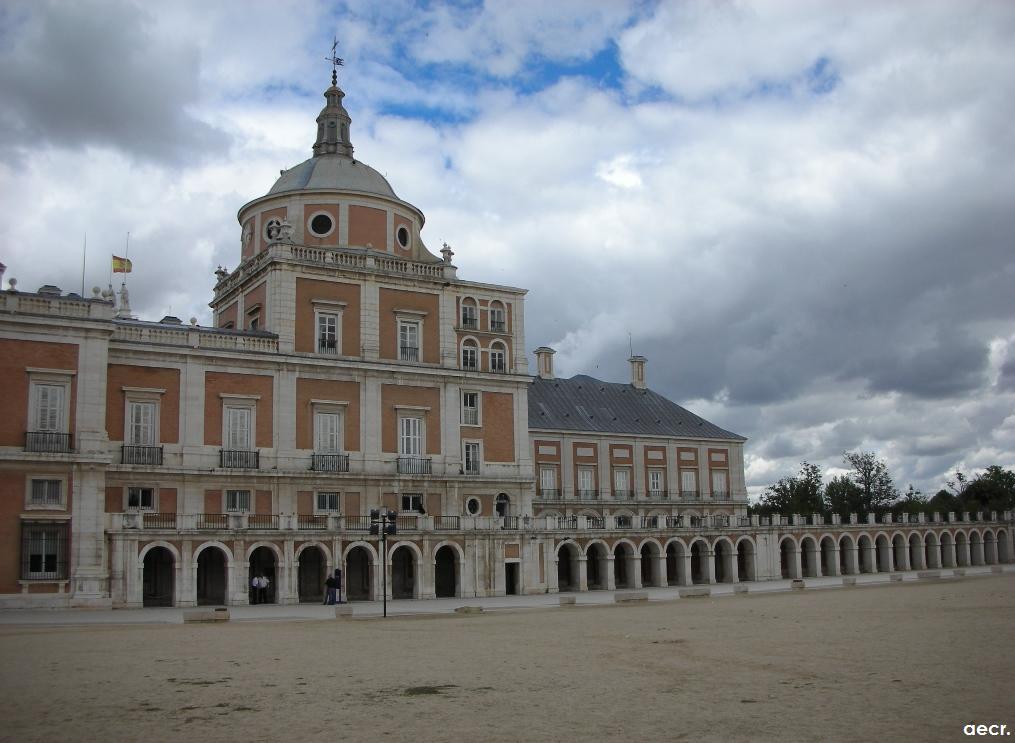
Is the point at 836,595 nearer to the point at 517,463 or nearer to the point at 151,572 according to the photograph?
the point at 517,463

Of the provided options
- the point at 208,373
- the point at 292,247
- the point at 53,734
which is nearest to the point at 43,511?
the point at 208,373

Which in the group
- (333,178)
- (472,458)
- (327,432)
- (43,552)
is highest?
(333,178)

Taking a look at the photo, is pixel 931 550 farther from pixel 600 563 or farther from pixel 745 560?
pixel 600 563

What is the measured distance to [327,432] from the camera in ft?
159

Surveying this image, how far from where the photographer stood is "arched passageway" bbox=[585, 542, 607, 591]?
55.7 m

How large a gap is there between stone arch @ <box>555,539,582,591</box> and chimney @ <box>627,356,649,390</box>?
23.3m

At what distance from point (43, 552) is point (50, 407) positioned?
556cm

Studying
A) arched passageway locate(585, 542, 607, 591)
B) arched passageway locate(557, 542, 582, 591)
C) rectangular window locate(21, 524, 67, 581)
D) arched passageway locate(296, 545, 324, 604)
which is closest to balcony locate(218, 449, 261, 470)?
arched passageway locate(296, 545, 324, 604)

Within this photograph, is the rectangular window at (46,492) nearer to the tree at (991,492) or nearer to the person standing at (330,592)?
the person standing at (330,592)

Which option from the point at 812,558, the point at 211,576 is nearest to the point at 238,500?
the point at 211,576

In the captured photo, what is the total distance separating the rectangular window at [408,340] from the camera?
51.4m

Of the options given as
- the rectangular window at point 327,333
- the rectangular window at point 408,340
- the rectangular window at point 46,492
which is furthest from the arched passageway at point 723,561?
the rectangular window at point 46,492

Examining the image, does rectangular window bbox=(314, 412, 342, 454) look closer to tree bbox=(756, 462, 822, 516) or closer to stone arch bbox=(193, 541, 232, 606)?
stone arch bbox=(193, 541, 232, 606)

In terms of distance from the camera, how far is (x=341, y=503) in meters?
48.1
